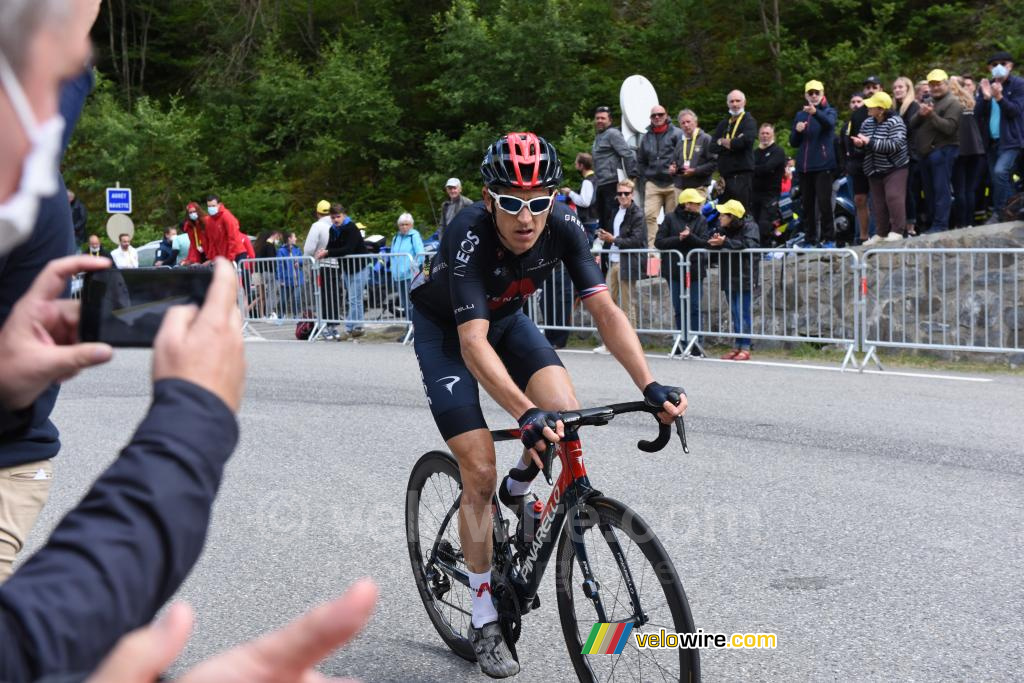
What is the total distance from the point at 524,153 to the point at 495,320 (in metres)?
0.80

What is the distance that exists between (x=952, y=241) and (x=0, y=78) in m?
13.5

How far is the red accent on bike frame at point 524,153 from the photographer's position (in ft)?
15.1

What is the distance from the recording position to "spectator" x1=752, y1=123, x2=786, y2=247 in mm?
15766

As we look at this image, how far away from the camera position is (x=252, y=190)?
38.9 meters

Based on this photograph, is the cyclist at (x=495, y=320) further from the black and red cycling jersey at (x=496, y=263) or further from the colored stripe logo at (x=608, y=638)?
the colored stripe logo at (x=608, y=638)

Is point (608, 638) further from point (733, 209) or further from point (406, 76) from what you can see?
point (406, 76)

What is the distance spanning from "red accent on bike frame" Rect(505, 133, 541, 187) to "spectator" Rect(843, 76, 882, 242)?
10.8 meters

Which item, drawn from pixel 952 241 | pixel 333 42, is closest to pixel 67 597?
pixel 952 241

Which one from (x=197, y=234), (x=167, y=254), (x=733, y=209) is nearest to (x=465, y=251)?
(x=733, y=209)

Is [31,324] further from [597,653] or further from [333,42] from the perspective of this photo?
[333,42]

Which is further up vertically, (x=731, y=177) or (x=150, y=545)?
(x=731, y=177)

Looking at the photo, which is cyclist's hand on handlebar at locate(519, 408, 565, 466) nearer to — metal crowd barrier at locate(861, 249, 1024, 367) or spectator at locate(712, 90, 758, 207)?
metal crowd barrier at locate(861, 249, 1024, 367)

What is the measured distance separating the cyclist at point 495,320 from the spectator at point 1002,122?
10547mm

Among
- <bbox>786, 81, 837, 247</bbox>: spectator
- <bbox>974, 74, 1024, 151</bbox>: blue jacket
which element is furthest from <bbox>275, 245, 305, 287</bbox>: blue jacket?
<bbox>974, 74, 1024, 151</bbox>: blue jacket
